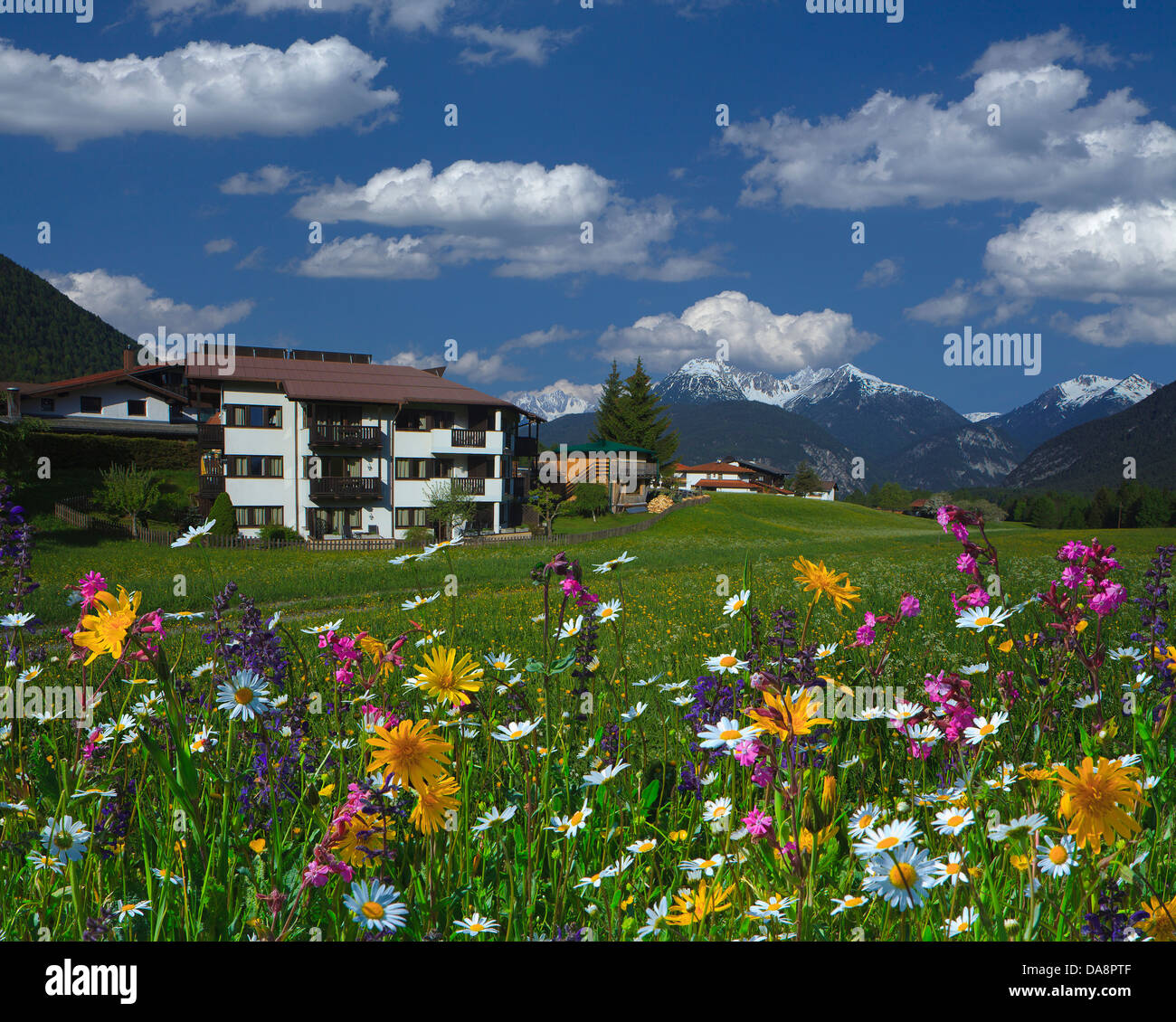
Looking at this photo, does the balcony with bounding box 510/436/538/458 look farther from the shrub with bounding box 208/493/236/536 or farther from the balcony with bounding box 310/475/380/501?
the shrub with bounding box 208/493/236/536

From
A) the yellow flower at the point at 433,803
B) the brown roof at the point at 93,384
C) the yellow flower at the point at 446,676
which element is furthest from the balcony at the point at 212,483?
the yellow flower at the point at 433,803

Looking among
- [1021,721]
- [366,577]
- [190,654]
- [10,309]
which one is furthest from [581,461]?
[10,309]

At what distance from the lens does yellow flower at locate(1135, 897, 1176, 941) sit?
163 centimetres

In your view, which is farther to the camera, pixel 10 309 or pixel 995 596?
pixel 10 309

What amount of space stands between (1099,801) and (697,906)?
3.15ft

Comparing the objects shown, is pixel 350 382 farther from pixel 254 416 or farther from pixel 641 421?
pixel 641 421

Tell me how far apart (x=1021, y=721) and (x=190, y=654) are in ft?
30.8

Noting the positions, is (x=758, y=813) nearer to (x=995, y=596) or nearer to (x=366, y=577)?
(x=995, y=596)

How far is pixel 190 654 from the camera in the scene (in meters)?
9.59

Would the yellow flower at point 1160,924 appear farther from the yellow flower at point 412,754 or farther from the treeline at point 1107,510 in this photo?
the treeline at point 1107,510

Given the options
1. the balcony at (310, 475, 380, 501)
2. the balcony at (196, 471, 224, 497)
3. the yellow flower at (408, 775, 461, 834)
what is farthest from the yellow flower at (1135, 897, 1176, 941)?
the balcony at (196, 471, 224, 497)

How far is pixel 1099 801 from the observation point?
164 centimetres

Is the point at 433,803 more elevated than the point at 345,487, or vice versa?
the point at 345,487

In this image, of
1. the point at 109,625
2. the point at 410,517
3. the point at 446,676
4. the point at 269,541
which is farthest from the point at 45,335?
the point at 446,676
